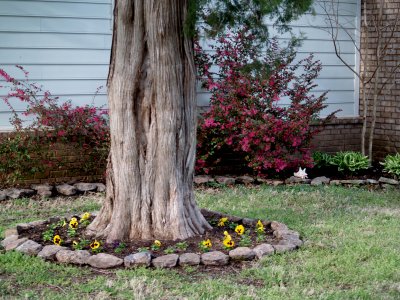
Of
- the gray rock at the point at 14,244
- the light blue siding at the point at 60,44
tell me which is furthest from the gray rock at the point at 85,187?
the gray rock at the point at 14,244

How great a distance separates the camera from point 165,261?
5879 mm

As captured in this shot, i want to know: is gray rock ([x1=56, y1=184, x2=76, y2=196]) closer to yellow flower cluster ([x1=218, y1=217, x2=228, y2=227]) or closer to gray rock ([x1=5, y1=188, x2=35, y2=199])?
gray rock ([x1=5, y1=188, x2=35, y2=199])

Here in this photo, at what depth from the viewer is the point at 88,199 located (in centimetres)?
891

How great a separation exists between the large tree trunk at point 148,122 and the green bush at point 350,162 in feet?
16.0

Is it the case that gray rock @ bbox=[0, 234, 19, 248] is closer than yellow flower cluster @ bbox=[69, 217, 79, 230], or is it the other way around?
gray rock @ bbox=[0, 234, 19, 248]

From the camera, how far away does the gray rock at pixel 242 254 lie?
20.0 ft

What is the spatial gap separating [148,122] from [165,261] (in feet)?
4.67

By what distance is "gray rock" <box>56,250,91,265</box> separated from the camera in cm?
594

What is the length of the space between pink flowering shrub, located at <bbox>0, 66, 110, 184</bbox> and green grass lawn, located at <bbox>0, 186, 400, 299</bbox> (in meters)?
1.43

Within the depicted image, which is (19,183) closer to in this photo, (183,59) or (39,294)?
(183,59)

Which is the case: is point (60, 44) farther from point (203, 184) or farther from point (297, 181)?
point (297, 181)

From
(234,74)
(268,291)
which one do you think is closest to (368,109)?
(234,74)

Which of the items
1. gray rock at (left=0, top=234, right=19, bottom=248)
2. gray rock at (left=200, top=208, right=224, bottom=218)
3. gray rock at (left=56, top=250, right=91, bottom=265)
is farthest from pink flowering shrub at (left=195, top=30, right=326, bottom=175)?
gray rock at (left=56, top=250, right=91, bottom=265)

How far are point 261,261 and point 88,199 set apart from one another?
3497 millimetres
